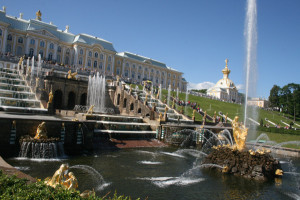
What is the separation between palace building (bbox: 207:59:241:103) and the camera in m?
106

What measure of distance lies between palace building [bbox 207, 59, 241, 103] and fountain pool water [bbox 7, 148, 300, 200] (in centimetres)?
9198

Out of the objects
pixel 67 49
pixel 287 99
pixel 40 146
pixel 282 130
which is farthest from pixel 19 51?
pixel 287 99

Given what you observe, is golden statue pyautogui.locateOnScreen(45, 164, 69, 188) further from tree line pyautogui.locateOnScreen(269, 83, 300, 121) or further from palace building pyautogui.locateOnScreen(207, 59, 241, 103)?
palace building pyautogui.locateOnScreen(207, 59, 241, 103)

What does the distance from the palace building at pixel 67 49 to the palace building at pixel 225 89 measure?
32058 mm

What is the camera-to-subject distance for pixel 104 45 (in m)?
73.4

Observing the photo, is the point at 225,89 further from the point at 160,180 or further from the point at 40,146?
the point at 40,146

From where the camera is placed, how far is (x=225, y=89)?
108812 mm

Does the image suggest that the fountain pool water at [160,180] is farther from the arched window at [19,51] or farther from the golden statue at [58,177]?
the arched window at [19,51]

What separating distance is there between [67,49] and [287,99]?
65.2 m

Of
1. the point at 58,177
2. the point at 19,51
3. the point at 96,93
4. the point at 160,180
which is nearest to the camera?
the point at 58,177

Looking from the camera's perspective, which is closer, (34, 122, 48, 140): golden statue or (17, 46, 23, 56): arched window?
(34, 122, 48, 140): golden statue

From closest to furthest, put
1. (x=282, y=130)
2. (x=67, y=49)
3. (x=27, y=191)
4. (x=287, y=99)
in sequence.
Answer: (x=27, y=191), (x=282, y=130), (x=67, y=49), (x=287, y=99)

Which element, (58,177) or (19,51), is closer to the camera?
(58,177)

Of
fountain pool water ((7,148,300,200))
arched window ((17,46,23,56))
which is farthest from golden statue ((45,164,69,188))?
arched window ((17,46,23,56))
